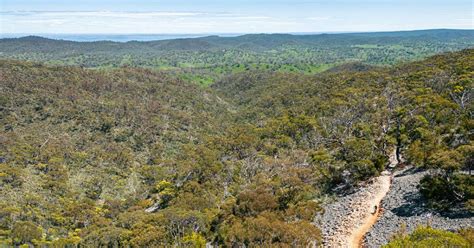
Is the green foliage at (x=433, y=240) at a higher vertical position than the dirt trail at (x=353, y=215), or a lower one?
higher

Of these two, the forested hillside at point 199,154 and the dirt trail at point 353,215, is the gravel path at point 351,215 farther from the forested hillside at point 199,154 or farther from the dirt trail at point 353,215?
the forested hillside at point 199,154

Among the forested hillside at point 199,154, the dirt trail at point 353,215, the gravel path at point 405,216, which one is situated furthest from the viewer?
the forested hillside at point 199,154

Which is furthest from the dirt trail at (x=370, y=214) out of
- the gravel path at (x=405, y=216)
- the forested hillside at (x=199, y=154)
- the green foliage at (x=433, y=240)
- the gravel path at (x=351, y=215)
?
the green foliage at (x=433, y=240)

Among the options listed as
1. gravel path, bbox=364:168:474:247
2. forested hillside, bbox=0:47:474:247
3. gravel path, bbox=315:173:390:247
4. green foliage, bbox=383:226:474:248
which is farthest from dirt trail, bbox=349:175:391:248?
green foliage, bbox=383:226:474:248

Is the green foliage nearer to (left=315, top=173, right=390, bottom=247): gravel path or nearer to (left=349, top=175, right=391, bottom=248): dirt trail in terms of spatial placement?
(left=349, top=175, right=391, bottom=248): dirt trail

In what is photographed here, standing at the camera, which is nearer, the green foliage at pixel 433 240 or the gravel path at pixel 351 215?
the green foliage at pixel 433 240
